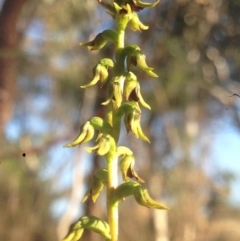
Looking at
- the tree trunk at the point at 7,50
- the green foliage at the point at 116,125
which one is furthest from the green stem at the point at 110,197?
the tree trunk at the point at 7,50

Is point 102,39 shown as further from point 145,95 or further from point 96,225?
point 145,95

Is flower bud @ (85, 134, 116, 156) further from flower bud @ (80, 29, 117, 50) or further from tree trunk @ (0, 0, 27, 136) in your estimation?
tree trunk @ (0, 0, 27, 136)

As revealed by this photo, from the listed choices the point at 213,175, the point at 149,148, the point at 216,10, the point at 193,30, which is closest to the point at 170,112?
the point at 149,148

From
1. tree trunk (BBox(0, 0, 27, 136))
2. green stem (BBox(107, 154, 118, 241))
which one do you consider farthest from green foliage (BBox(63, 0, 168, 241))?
tree trunk (BBox(0, 0, 27, 136))

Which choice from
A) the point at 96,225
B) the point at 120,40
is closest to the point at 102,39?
the point at 120,40

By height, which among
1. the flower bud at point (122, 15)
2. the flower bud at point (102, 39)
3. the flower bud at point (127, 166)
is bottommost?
the flower bud at point (127, 166)

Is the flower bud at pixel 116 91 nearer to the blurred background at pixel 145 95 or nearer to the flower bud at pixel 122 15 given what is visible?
the flower bud at pixel 122 15

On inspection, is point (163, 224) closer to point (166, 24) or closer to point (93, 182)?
point (166, 24)
